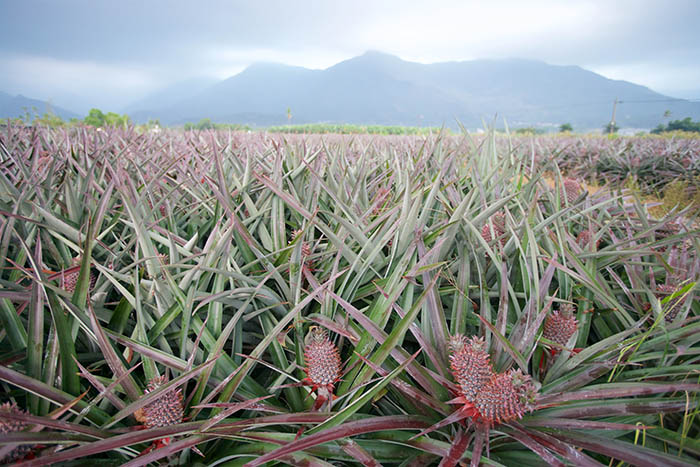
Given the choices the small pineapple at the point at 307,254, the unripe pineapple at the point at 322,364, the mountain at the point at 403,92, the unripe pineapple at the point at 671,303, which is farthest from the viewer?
the mountain at the point at 403,92

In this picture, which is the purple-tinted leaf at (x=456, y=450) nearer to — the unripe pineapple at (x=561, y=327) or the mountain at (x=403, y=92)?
the unripe pineapple at (x=561, y=327)

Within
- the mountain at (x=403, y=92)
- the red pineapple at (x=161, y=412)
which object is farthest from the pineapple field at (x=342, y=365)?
the mountain at (x=403, y=92)

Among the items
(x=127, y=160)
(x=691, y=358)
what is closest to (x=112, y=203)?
(x=127, y=160)

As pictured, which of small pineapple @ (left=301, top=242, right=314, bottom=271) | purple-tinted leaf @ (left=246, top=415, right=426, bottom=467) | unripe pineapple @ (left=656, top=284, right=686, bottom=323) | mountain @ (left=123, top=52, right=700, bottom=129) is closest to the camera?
purple-tinted leaf @ (left=246, top=415, right=426, bottom=467)

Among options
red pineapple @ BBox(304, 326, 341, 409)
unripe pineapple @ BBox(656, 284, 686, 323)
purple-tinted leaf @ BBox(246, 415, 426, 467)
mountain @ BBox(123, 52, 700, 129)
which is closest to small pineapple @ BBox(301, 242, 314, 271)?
red pineapple @ BBox(304, 326, 341, 409)

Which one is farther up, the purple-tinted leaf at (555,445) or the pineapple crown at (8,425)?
the pineapple crown at (8,425)

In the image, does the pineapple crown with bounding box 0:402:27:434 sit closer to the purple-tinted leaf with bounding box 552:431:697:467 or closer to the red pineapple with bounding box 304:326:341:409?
the red pineapple with bounding box 304:326:341:409

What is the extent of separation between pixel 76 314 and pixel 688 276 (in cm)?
119

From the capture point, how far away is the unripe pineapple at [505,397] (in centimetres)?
43

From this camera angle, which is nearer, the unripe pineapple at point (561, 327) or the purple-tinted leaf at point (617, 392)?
the purple-tinted leaf at point (617, 392)

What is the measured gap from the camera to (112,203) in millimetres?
1006

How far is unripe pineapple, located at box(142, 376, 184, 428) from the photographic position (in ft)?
1.51

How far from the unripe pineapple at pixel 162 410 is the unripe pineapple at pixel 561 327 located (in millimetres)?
623

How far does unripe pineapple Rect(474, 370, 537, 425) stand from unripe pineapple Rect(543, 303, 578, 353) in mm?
178
